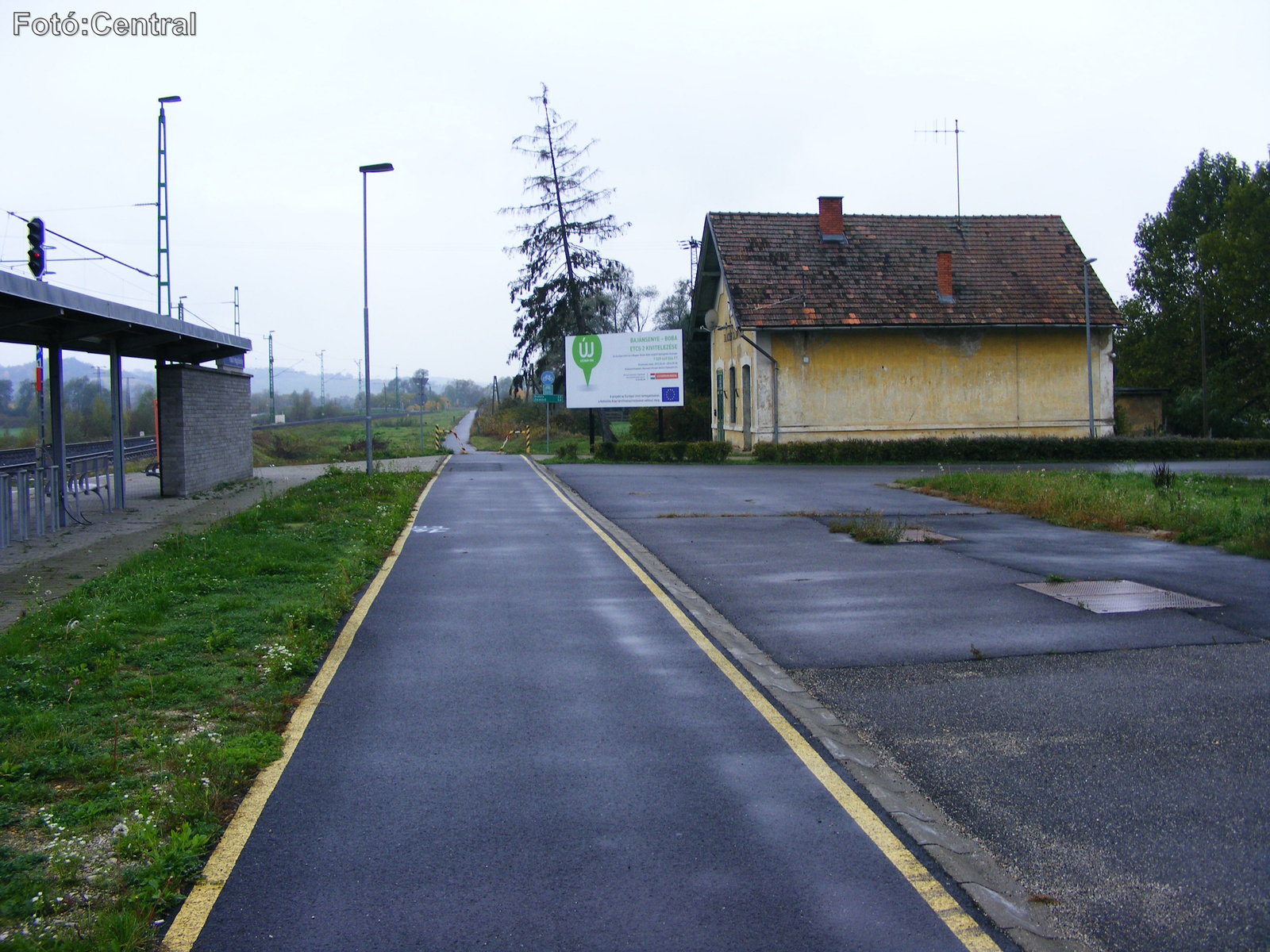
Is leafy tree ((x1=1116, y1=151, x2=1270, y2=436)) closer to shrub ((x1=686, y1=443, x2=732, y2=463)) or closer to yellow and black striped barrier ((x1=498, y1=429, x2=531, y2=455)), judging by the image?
shrub ((x1=686, y1=443, x2=732, y2=463))

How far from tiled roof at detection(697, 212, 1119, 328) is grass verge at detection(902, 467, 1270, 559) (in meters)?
14.5

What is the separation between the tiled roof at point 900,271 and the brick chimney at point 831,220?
0.33 metres

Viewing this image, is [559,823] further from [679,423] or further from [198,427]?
[679,423]

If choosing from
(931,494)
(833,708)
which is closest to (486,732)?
(833,708)

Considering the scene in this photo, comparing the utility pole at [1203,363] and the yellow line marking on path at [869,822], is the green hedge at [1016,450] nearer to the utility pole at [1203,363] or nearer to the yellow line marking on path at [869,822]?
the utility pole at [1203,363]

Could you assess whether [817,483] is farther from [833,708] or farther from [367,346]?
[833,708]

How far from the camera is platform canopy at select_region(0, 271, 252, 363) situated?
41.5 ft

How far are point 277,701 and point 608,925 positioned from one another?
348 centimetres

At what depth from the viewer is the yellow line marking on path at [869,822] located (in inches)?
144

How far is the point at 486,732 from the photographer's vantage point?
5863mm

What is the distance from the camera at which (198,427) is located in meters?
21.8

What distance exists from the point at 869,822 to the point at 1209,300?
6354 cm

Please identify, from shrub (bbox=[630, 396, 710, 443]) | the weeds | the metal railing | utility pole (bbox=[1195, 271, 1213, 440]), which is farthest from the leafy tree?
the metal railing

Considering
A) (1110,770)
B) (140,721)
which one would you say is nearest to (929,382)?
(1110,770)
